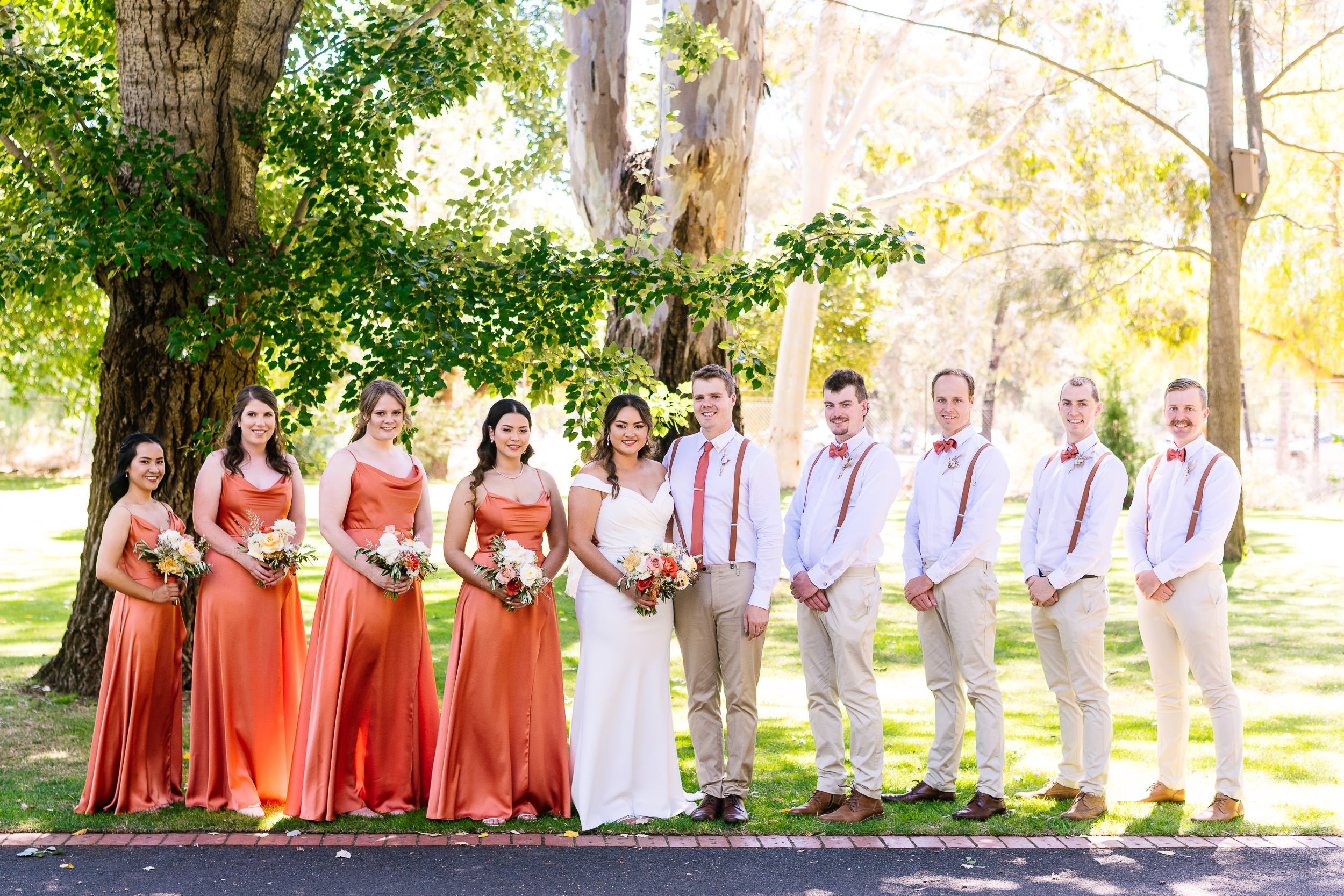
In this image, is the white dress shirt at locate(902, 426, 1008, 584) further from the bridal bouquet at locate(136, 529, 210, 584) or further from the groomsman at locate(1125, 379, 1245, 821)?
the bridal bouquet at locate(136, 529, 210, 584)

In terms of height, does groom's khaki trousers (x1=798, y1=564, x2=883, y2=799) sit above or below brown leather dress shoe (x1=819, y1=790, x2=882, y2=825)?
above

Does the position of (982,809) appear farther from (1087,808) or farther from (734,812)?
(734,812)

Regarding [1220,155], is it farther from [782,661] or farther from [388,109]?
[388,109]

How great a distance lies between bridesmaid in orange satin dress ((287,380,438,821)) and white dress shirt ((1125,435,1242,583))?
11.8 feet

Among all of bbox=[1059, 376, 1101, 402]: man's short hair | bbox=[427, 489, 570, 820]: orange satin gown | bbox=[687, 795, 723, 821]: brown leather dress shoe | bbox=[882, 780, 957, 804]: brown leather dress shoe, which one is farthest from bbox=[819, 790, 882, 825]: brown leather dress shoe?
bbox=[1059, 376, 1101, 402]: man's short hair

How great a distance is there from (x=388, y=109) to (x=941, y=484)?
436cm

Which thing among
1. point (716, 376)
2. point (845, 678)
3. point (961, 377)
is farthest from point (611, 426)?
point (961, 377)

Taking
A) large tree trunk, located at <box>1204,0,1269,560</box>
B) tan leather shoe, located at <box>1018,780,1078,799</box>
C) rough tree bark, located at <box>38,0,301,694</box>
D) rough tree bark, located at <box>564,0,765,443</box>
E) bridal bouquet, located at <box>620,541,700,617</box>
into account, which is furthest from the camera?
large tree trunk, located at <box>1204,0,1269,560</box>

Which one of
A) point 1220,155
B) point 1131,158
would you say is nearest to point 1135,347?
point 1131,158

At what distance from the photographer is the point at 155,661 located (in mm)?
6172

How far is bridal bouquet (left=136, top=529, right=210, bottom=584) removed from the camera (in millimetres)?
6008

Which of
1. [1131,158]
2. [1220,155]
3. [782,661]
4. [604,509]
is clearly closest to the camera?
[604,509]

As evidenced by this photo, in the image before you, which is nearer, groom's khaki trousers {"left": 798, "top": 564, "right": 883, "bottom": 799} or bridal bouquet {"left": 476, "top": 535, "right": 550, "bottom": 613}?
bridal bouquet {"left": 476, "top": 535, "right": 550, "bottom": 613}

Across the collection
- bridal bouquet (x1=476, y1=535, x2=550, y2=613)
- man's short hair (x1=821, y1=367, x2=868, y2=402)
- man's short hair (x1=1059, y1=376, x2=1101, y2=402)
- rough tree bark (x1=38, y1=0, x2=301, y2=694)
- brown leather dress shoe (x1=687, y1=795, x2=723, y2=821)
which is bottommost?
brown leather dress shoe (x1=687, y1=795, x2=723, y2=821)
